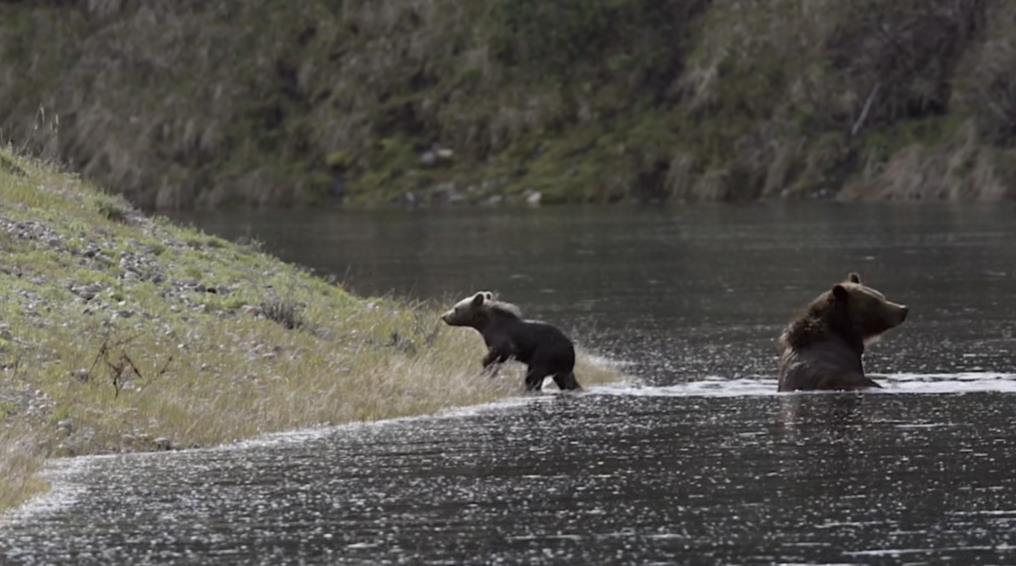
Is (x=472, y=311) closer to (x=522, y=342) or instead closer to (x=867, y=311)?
(x=522, y=342)

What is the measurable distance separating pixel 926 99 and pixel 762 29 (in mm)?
8100

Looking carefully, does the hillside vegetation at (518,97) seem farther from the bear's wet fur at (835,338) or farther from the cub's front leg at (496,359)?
the bear's wet fur at (835,338)

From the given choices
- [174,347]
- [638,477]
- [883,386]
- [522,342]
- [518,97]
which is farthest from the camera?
[518,97]

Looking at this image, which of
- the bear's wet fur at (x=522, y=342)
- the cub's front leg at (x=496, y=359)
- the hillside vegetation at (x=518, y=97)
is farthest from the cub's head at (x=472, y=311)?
the hillside vegetation at (x=518, y=97)

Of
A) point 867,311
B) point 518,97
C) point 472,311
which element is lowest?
point 518,97

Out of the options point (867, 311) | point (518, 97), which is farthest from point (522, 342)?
point (518, 97)

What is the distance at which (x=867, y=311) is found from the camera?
20750mm

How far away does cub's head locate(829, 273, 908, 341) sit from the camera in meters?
20.7

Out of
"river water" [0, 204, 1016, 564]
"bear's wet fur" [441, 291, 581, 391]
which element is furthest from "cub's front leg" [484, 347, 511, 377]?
"river water" [0, 204, 1016, 564]

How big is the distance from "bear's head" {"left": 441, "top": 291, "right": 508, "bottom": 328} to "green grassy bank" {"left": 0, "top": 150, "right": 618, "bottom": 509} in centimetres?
45

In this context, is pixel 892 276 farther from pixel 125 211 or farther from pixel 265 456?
pixel 265 456

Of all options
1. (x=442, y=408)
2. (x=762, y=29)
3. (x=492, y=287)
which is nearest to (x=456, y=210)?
(x=762, y=29)

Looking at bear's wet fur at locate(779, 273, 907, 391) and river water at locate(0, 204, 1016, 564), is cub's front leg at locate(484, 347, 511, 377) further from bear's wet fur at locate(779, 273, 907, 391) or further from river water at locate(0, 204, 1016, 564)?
bear's wet fur at locate(779, 273, 907, 391)

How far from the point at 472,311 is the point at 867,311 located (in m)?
3.87
